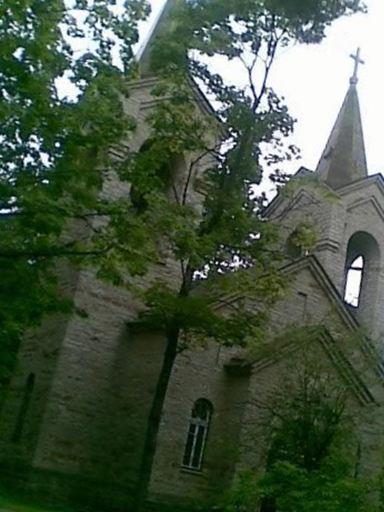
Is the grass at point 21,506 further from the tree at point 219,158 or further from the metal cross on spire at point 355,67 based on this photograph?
the metal cross on spire at point 355,67

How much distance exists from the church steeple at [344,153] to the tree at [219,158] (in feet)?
42.2

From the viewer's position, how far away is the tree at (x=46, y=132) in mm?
13055

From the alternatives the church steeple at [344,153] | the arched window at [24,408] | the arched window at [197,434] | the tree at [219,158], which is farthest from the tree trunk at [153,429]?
the church steeple at [344,153]

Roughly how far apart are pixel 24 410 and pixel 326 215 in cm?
1293

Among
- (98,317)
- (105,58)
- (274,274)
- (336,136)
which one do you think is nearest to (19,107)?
(105,58)

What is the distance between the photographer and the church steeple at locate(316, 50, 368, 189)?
32688mm

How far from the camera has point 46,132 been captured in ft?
44.4

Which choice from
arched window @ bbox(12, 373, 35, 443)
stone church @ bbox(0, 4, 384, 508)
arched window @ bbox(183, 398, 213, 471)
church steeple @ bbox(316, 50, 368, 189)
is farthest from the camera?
church steeple @ bbox(316, 50, 368, 189)

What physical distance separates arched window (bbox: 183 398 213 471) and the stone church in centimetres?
3

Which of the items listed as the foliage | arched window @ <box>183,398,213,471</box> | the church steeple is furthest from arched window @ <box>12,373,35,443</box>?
the church steeple

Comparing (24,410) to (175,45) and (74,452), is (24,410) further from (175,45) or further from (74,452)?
(175,45)

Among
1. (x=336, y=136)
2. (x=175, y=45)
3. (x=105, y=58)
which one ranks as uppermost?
(x=336, y=136)

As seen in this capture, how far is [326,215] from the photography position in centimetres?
3022

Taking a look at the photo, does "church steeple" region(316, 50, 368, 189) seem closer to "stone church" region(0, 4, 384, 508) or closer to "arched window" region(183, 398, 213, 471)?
"stone church" region(0, 4, 384, 508)
